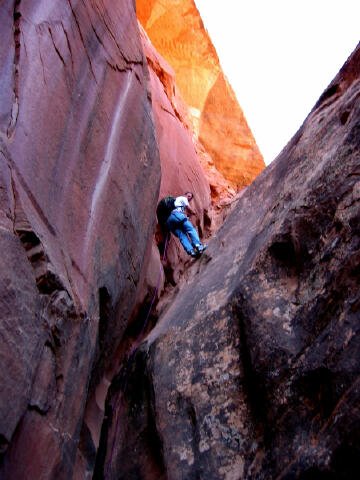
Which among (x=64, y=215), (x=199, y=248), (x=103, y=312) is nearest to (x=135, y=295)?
(x=103, y=312)

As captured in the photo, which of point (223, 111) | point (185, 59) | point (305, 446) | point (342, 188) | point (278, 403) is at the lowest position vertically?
point (305, 446)

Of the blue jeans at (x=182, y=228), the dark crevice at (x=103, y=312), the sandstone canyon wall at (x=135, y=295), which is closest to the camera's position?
the sandstone canyon wall at (x=135, y=295)

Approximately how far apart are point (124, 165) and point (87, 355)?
8.48 ft

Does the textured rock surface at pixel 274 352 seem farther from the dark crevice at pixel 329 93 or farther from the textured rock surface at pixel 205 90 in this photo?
the textured rock surface at pixel 205 90

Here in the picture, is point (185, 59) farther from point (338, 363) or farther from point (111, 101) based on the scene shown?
point (338, 363)

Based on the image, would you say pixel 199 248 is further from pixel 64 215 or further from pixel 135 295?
pixel 64 215

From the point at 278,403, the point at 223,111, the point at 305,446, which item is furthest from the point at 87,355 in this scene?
the point at 223,111

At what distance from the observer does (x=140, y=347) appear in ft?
21.6

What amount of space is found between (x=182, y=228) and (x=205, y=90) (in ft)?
31.4

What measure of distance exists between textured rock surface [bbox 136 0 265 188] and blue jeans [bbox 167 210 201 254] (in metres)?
7.67

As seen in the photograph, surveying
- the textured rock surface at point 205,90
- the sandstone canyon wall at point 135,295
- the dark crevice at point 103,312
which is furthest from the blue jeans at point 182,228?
the textured rock surface at point 205,90

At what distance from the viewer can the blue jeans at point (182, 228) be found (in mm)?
8789

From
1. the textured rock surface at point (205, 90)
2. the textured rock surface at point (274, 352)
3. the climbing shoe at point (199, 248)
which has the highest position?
the textured rock surface at point (205, 90)

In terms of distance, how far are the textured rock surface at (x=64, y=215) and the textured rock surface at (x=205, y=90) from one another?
916cm
